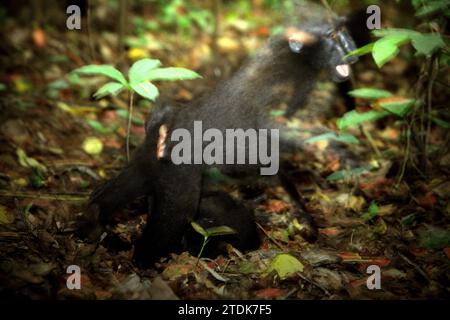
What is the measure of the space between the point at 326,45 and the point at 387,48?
129 centimetres

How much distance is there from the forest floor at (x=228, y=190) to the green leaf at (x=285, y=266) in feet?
0.05

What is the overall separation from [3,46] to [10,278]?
→ 416cm

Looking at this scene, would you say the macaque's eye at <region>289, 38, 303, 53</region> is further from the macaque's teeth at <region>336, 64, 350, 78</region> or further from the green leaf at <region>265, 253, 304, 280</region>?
the green leaf at <region>265, 253, 304, 280</region>

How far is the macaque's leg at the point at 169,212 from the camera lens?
2.83m

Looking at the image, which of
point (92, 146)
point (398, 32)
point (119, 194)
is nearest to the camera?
point (398, 32)

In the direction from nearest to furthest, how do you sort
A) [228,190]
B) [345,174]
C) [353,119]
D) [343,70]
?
[353,119] < [343,70] < [345,174] < [228,190]

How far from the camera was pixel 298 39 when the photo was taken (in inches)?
137

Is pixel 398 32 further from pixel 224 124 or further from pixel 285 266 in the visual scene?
pixel 285 266

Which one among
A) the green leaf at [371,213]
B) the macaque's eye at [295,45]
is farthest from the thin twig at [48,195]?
the green leaf at [371,213]

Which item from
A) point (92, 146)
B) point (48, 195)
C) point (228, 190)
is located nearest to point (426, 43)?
point (228, 190)

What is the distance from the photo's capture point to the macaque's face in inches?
138

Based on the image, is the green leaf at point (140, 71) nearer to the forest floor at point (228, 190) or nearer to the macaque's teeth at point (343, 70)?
the forest floor at point (228, 190)

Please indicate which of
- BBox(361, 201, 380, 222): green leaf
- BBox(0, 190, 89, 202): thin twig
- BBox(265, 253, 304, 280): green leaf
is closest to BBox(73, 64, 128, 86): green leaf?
BBox(0, 190, 89, 202): thin twig
